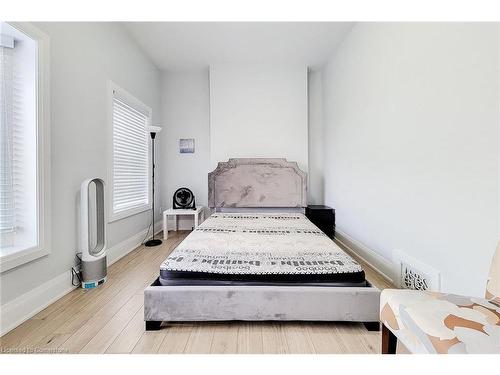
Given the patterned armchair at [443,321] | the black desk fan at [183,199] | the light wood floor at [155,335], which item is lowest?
the light wood floor at [155,335]

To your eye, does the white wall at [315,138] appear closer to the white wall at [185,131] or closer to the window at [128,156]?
the white wall at [185,131]

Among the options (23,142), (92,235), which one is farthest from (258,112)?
(23,142)

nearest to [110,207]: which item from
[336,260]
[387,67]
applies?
[336,260]

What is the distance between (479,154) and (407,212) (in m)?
0.75

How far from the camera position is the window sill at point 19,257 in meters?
1.54

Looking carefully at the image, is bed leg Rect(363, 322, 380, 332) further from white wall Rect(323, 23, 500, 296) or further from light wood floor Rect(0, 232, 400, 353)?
white wall Rect(323, 23, 500, 296)

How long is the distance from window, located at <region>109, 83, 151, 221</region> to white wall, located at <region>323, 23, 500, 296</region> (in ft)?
9.40

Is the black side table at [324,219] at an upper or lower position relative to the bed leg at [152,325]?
upper

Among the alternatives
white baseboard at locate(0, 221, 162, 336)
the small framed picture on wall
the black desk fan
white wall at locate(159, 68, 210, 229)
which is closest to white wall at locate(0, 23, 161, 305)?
white baseboard at locate(0, 221, 162, 336)

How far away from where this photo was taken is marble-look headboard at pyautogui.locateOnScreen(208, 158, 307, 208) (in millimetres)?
3879

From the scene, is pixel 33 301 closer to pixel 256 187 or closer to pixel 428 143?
pixel 256 187

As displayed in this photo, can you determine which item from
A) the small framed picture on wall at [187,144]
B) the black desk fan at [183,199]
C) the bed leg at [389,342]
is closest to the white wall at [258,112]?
the small framed picture on wall at [187,144]

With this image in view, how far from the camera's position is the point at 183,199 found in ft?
13.3

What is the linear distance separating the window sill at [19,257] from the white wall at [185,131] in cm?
262
